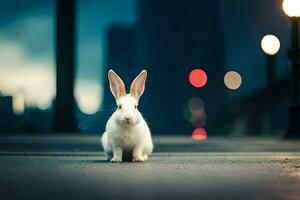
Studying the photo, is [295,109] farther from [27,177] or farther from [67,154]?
[27,177]

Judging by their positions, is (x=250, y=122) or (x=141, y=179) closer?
(x=141, y=179)

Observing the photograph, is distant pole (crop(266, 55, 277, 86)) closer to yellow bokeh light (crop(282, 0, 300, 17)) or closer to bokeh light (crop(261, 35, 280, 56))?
bokeh light (crop(261, 35, 280, 56))

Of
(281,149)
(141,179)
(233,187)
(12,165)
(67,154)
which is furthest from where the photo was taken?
(281,149)

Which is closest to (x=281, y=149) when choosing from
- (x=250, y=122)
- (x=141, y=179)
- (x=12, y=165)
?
(x=12, y=165)

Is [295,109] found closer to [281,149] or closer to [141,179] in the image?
Result: [281,149]

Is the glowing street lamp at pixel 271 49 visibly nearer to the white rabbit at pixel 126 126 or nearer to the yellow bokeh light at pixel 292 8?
the yellow bokeh light at pixel 292 8

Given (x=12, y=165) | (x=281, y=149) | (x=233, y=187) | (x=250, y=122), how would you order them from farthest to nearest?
(x=250, y=122) < (x=281, y=149) < (x=12, y=165) < (x=233, y=187)

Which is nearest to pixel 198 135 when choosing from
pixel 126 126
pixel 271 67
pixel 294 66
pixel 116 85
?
pixel 271 67

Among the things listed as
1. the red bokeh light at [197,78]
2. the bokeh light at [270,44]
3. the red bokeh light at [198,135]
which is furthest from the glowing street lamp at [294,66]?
the red bokeh light at [197,78]

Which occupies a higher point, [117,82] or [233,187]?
[117,82]
